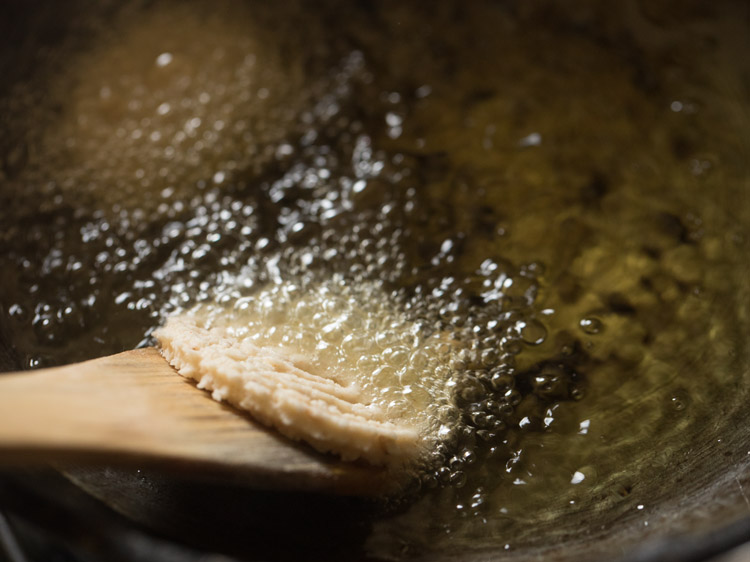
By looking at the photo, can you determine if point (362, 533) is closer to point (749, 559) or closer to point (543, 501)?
point (543, 501)

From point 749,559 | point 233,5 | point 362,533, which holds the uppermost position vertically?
point 233,5

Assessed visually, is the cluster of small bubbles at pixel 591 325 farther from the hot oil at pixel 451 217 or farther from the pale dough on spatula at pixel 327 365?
the pale dough on spatula at pixel 327 365

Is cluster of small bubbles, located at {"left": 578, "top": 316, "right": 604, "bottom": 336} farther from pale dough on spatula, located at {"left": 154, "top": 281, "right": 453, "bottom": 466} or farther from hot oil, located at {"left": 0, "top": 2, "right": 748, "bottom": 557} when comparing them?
pale dough on spatula, located at {"left": 154, "top": 281, "right": 453, "bottom": 466}

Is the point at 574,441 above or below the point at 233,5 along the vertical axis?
below

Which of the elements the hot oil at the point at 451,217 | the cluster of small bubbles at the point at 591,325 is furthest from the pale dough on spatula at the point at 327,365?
the cluster of small bubbles at the point at 591,325

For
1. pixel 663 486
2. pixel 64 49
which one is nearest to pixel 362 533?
pixel 663 486

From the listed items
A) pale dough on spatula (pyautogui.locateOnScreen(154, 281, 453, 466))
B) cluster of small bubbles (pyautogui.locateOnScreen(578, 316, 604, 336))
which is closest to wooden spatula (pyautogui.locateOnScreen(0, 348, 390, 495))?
pale dough on spatula (pyautogui.locateOnScreen(154, 281, 453, 466))
